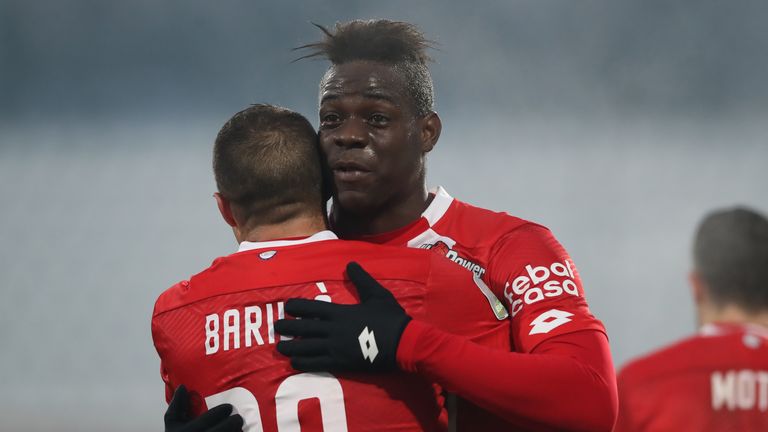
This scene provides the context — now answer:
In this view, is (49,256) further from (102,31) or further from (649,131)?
(649,131)

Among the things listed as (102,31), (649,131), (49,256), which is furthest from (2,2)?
(649,131)

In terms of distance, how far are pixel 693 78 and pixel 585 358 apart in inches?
230

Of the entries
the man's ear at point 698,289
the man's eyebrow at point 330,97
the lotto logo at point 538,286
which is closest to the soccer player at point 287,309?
the lotto logo at point 538,286

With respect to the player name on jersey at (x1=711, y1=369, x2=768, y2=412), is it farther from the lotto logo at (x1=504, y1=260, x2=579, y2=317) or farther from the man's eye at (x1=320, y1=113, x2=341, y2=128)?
the man's eye at (x1=320, y1=113, x2=341, y2=128)

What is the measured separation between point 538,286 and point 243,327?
2.15ft

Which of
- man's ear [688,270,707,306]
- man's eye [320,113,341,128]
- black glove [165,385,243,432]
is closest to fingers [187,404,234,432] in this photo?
black glove [165,385,243,432]

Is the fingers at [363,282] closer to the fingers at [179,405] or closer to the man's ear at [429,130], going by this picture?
the fingers at [179,405]

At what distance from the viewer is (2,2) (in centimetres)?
772

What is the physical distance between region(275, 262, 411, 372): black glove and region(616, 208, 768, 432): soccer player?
0.85m

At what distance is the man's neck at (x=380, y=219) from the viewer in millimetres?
2273

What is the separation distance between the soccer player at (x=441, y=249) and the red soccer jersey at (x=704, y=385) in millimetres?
377

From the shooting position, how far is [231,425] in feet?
5.40

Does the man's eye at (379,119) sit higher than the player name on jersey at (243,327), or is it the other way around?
the man's eye at (379,119)

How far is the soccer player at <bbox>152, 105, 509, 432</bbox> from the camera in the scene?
166 centimetres
